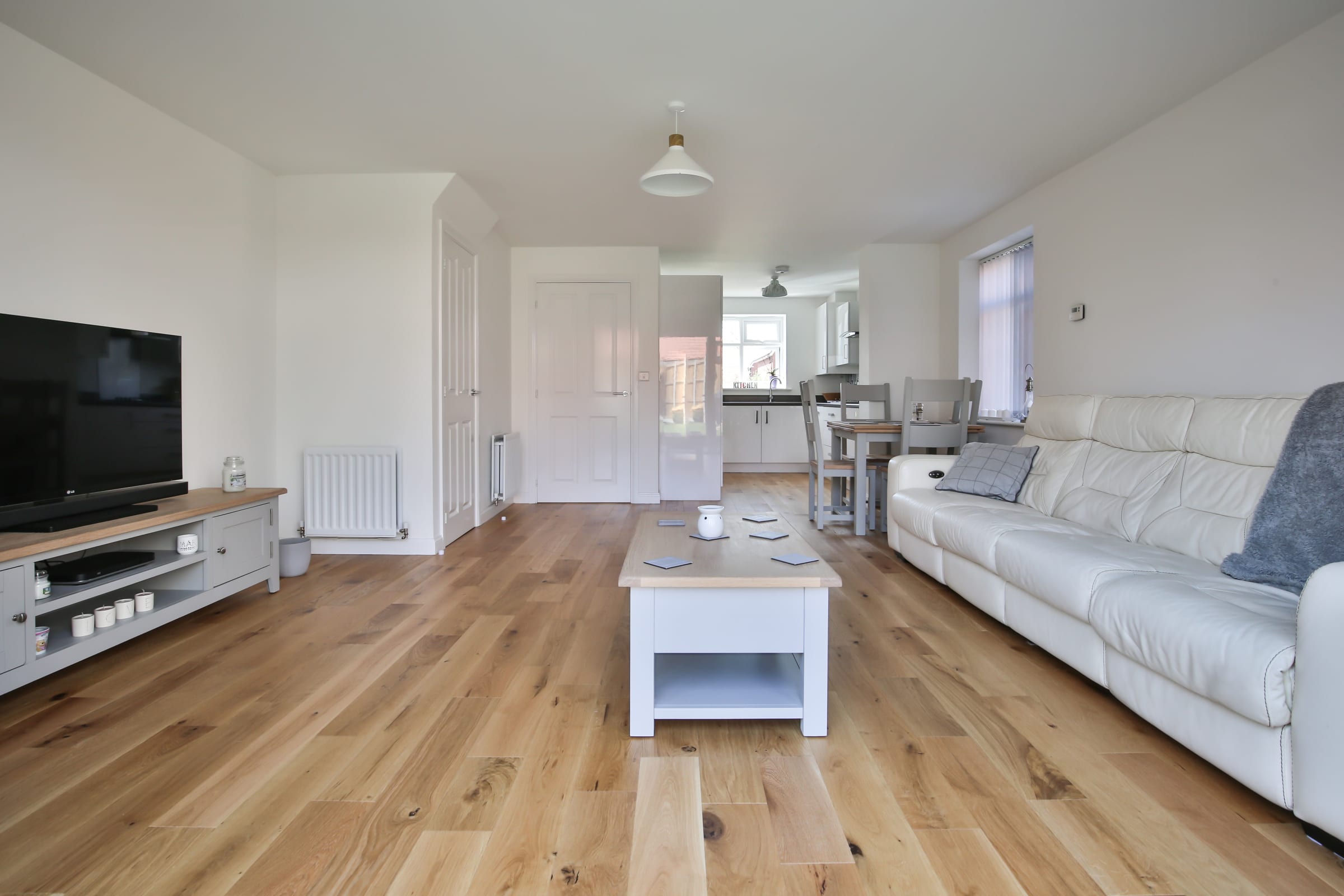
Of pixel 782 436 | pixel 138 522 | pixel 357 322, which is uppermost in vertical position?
pixel 357 322

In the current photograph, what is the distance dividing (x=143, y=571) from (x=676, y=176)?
8.58 feet

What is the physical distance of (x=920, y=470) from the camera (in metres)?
3.90

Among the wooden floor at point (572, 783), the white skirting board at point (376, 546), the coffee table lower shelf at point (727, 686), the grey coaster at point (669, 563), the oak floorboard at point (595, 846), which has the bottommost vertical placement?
the oak floorboard at point (595, 846)

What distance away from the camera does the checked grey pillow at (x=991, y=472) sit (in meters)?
3.48

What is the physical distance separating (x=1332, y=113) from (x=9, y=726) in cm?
465

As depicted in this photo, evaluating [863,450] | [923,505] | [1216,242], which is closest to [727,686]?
[923,505]

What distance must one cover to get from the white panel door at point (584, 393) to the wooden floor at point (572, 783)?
→ 3545 mm

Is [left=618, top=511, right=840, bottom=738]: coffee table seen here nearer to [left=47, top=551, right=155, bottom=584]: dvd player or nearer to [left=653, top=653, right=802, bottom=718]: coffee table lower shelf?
[left=653, top=653, right=802, bottom=718]: coffee table lower shelf

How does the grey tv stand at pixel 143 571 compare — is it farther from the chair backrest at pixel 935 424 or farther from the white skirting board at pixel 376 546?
the chair backrest at pixel 935 424

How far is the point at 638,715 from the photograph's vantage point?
1.80m

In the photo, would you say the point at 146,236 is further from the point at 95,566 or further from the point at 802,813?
the point at 802,813

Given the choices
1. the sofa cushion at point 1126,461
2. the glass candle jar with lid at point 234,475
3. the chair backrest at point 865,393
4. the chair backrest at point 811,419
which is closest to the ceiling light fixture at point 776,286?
the chair backrest at point 865,393

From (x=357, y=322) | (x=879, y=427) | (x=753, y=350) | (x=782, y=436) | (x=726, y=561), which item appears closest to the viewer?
(x=726, y=561)

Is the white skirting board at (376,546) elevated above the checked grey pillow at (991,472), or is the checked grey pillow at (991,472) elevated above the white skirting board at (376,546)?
the checked grey pillow at (991,472)
